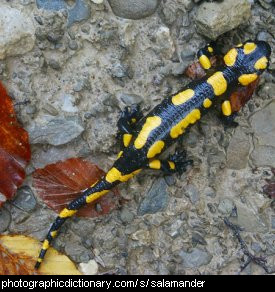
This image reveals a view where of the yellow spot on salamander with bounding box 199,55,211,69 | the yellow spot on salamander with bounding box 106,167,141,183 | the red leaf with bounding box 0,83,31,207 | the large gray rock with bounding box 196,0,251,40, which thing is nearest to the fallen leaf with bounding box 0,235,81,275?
the red leaf with bounding box 0,83,31,207

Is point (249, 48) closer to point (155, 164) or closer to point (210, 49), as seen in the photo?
→ point (210, 49)

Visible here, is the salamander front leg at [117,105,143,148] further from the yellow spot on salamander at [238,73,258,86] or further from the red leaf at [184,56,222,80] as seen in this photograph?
the yellow spot on salamander at [238,73,258,86]

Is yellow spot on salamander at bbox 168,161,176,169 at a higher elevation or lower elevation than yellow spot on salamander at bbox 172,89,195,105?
lower

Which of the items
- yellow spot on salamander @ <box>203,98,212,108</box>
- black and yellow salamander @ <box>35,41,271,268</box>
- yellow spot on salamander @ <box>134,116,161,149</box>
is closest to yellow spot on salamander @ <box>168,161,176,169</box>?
black and yellow salamander @ <box>35,41,271,268</box>

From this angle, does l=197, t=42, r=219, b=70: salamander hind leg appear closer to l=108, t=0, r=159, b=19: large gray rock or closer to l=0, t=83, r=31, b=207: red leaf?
l=108, t=0, r=159, b=19: large gray rock

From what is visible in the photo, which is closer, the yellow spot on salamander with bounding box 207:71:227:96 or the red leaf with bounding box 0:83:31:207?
the red leaf with bounding box 0:83:31:207

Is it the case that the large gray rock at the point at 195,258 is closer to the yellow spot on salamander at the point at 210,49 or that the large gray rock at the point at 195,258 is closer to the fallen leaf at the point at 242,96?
the fallen leaf at the point at 242,96

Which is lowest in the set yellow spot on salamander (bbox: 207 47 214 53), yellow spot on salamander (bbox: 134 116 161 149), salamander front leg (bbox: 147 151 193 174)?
salamander front leg (bbox: 147 151 193 174)

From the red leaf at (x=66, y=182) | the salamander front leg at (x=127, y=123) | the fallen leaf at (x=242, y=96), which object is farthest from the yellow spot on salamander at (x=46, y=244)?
the fallen leaf at (x=242, y=96)
